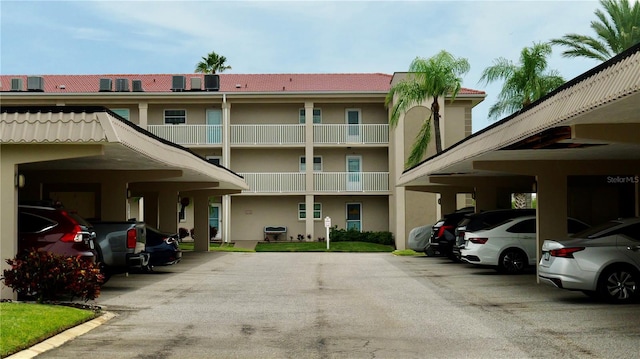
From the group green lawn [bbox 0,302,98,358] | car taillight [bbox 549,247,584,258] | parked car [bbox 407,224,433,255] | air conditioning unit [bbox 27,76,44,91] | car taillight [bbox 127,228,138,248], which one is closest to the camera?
green lawn [bbox 0,302,98,358]

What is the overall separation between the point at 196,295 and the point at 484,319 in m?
6.35

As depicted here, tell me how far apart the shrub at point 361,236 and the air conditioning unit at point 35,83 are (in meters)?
17.7

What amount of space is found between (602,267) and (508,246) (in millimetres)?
6987

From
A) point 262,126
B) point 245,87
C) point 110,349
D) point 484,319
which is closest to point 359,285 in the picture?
point 484,319

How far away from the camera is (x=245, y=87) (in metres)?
49.7

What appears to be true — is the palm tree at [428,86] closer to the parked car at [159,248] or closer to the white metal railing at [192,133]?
the white metal railing at [192,133]

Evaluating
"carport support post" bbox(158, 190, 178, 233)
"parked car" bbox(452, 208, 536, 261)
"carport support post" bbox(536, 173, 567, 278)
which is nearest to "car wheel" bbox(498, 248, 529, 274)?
"parked car" bbox(452, 208, 536, 261)

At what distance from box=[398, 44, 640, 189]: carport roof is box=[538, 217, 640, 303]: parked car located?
179cm

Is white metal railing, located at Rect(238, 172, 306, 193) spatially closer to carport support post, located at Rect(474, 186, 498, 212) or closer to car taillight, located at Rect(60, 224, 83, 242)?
carport support post, located at Rect(474, 186, 498, 212)

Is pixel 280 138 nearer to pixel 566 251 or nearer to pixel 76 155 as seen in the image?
pixel 76 155

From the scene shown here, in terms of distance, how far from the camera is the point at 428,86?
39.9 meters

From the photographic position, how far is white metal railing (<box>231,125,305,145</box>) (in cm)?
4672

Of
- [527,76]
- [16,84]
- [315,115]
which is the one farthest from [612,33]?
[16,84]

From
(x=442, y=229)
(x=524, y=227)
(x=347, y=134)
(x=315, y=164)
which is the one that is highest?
(x=347, y=134)
